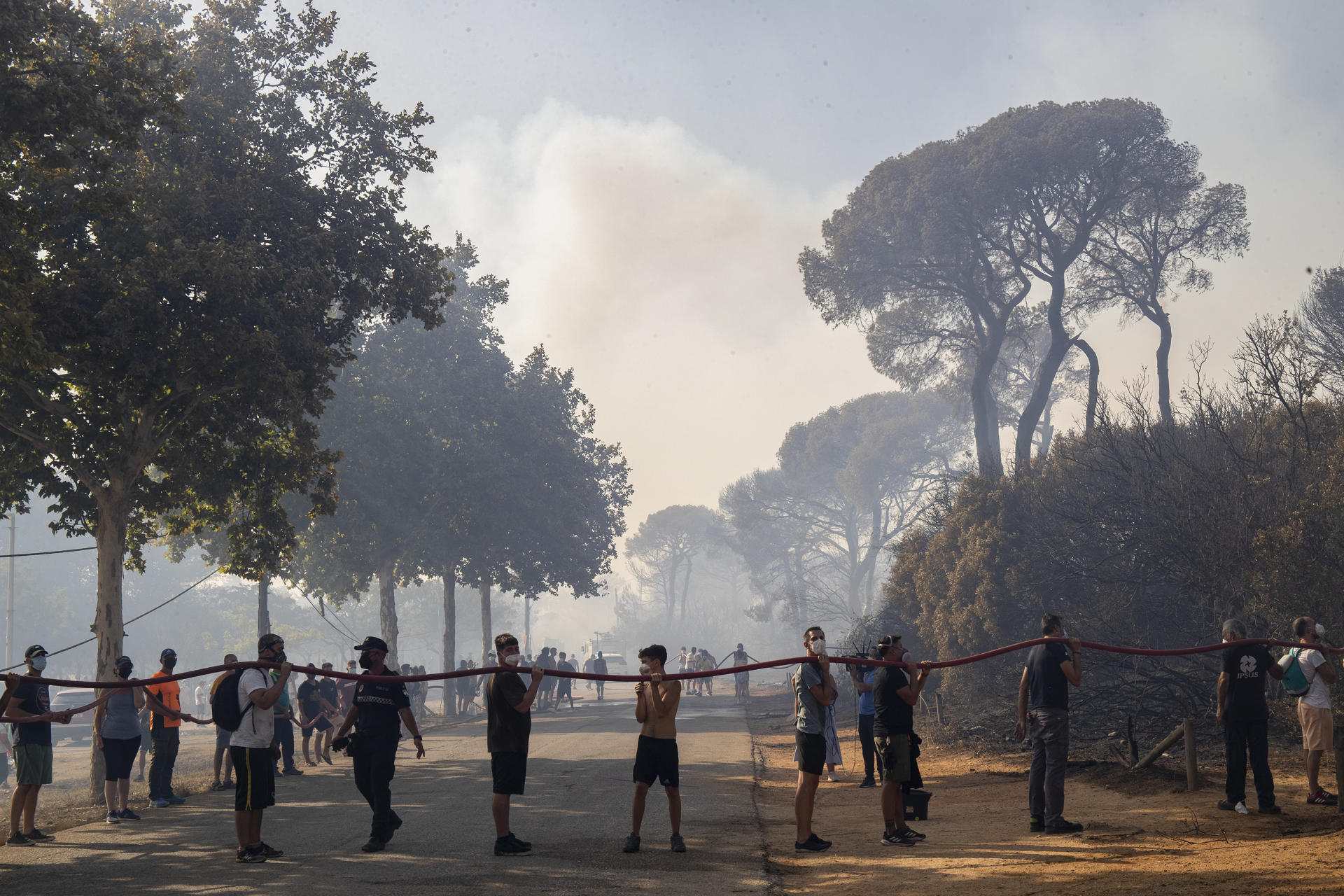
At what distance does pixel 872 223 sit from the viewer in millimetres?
42125

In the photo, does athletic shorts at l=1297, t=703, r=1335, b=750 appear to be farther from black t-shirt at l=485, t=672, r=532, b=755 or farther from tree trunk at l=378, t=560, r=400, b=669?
tree trunk at l=378, t=560, r=400, b=669

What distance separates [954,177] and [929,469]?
35.2m

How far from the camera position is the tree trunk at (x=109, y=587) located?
629 inches

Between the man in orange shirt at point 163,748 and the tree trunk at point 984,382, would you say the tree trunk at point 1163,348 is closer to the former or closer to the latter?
the tree trunk at point 984,382

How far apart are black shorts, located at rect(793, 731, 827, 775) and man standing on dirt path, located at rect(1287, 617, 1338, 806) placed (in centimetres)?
515

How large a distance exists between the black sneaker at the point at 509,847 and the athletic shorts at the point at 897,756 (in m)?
3.35

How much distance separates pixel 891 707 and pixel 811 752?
0.96m

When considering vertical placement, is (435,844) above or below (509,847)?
below

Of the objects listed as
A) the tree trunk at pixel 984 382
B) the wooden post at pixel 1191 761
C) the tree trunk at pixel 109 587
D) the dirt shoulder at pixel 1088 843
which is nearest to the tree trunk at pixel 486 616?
the tree trunk at pixel 984 382

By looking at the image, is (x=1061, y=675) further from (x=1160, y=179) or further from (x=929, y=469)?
(x=929, y=469)

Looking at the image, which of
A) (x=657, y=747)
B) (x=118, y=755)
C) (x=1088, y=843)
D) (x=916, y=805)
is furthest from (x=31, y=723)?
(x=1088, y=843)

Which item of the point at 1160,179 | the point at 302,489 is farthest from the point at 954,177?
the point at 302,489

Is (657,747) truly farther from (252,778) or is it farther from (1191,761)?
(1191,761)

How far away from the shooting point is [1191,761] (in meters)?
11.5
